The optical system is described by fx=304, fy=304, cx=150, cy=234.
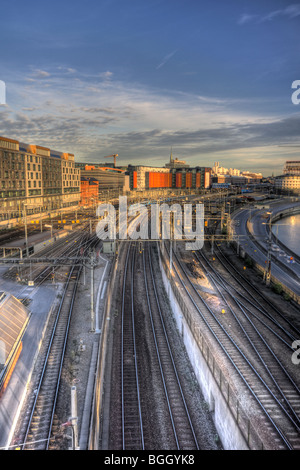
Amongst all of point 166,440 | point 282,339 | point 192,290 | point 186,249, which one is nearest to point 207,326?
point 282,339

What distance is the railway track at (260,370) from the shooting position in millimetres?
13125

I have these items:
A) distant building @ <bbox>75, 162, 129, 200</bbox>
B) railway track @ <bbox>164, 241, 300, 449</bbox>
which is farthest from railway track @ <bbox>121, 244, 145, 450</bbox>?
distant building @ <bbox>75, 162, 129, 200</bbox>

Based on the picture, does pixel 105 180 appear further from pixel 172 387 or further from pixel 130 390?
pixel 172 387

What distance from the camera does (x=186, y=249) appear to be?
48500 mm

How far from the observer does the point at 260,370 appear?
1691cm

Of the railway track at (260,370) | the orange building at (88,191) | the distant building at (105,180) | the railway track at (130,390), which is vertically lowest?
the railway track at (130,390)

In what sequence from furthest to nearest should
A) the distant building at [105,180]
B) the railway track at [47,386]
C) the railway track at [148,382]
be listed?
the distant building at [105,180] → the railway track at [148,382] → the railway track at [47,386]

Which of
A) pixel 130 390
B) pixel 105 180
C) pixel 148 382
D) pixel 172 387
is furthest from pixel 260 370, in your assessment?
pixel 105 180

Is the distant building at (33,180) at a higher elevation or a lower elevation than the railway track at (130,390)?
higher

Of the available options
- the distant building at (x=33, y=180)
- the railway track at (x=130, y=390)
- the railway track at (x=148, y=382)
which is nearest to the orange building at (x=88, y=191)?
the distant building at (x=33, y=180)

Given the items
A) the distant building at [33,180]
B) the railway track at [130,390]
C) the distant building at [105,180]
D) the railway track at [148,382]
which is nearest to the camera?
the railway track at [130,390]

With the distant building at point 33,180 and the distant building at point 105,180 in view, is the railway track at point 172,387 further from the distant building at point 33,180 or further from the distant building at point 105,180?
the distant building at point 105,180

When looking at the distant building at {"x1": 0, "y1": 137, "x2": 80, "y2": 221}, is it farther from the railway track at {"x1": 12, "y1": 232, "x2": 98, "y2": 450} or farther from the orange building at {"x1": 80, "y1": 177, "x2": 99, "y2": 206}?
the railway track at {"x1": 12, "y1": 232, "x2": 98, "y2": 450}
